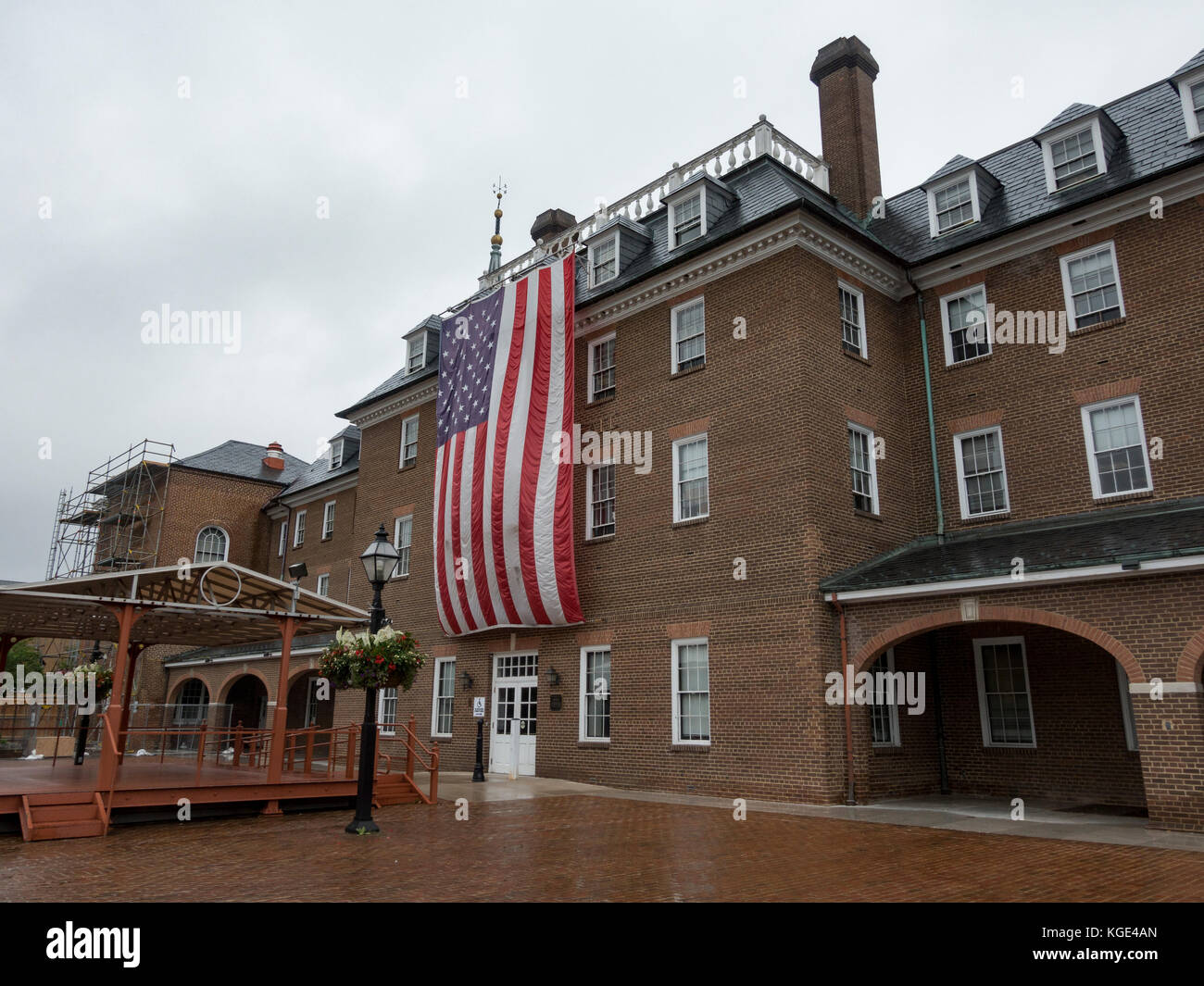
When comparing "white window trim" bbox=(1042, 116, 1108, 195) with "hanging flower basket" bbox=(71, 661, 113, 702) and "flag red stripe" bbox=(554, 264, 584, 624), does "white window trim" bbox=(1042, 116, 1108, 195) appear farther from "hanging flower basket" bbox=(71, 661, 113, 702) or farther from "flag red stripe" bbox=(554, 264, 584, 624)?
"hanging flower basket" bbox=(71, 661, 113, 702)

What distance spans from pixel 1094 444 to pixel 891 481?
3.82m

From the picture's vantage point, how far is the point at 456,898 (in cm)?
786

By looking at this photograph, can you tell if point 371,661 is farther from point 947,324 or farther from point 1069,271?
point 1069,271

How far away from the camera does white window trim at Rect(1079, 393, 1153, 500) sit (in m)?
15.4

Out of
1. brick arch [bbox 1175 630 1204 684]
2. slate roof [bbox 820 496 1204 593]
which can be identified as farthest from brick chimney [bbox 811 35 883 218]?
brick arch [bbox 1175 630 1204 684]

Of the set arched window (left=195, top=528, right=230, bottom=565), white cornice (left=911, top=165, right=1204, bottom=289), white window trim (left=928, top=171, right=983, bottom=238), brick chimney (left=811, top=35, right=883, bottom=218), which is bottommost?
arched window (left=195, top=528, right=230, bottom=565)

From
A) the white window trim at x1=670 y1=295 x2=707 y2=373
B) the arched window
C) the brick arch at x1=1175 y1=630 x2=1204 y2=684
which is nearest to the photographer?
the brick arch at x1=1175 y1=630 x2=1204 y2=684

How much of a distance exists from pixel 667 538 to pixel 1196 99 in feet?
42.3

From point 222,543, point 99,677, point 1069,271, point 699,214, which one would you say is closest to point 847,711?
point 1069,271

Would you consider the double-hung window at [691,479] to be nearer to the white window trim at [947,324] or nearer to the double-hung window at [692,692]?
the double-hung window at [692,692]

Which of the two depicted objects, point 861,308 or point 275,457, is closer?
point 861,308

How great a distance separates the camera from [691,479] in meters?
18.4

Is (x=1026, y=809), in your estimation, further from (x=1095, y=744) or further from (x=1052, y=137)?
(x=1052, y=137)

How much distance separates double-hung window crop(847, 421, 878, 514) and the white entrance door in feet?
28.3
